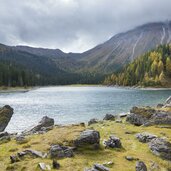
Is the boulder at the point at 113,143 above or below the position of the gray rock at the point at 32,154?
above

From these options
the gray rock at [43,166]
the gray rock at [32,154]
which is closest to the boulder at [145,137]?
the gray rock at [32,154]

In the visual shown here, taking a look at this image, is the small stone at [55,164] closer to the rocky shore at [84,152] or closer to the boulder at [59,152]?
the rocky shore at [84,152]

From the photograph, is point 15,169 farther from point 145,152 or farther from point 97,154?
point 145,152

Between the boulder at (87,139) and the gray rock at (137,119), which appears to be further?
the gray rock at (137,119)

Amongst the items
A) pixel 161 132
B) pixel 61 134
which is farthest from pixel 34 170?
pixel 161 132

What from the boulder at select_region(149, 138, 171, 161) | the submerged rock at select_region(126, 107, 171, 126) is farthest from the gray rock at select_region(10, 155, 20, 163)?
the submerged rock at select_region(126, 107, 171, 126)

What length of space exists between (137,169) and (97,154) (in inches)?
195

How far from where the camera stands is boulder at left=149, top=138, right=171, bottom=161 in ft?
96.9

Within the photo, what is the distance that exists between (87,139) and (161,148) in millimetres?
6616

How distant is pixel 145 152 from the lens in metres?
31.0

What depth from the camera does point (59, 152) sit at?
1105 inches

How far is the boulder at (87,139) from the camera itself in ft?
99.1

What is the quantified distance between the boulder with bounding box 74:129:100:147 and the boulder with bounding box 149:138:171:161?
5261mm

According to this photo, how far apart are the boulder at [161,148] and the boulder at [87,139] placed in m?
5.26
